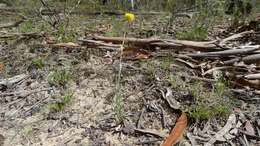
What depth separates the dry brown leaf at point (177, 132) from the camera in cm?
269

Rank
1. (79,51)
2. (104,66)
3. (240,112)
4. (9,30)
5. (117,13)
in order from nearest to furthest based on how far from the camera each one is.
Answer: (240,112) < (104,66) < (79,51) < (9,30) < (117,13)

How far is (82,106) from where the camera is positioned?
3268mm

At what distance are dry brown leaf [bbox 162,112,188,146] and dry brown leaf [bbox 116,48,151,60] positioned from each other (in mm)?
1271

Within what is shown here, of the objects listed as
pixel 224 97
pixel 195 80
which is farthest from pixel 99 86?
pixel 224 97

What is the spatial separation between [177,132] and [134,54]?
158 cm

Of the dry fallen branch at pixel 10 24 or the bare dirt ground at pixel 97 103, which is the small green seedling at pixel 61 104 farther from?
the dry fallen branch at pixel 10 24

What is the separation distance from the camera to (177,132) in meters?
2.78

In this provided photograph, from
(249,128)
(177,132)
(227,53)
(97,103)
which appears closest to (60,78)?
(97,103)

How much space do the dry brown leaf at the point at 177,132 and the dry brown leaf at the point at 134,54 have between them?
127cm

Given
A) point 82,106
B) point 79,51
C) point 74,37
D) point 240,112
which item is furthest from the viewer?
point 74,37

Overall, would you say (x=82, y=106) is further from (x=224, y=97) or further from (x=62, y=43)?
(x=62, y=43)

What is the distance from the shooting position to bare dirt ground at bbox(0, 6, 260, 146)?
112 inches

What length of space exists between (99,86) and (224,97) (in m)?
1.21

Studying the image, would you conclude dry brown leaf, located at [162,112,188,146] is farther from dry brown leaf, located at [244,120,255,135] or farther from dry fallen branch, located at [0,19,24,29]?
dry fallen branch, located at [0,19,24,29]
